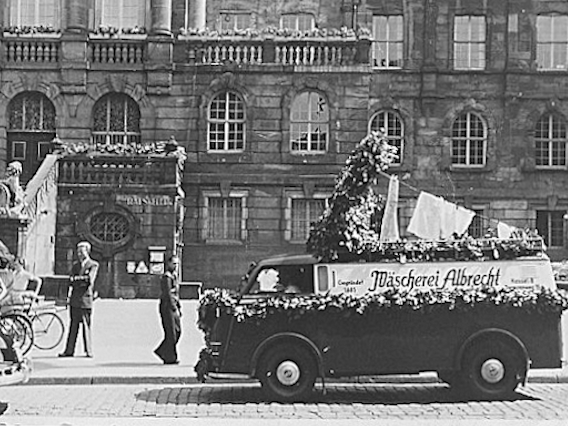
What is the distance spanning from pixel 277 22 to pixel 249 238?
880 centimetres

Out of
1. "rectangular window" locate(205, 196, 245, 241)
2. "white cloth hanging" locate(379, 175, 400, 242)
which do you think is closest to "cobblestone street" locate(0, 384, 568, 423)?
"white cloth hanging" locate(379, 175, 400, 242)

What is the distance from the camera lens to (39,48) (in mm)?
34500

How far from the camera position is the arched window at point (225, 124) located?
114ft

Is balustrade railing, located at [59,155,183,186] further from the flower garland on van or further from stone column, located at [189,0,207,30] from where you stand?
the flower garland on van

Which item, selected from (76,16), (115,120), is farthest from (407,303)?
(76,16)

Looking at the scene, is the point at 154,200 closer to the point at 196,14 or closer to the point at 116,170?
the point at 116,170

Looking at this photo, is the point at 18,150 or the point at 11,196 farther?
the point at 18,150

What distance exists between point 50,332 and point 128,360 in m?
2.27

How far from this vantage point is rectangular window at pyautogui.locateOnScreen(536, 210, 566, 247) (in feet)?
121

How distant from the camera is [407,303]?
1377 cm

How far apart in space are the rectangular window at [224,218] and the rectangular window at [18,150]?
6.21 meters

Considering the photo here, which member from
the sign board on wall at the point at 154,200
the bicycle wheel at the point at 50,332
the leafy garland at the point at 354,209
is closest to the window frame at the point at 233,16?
the sign board on wall at the point at 154,200

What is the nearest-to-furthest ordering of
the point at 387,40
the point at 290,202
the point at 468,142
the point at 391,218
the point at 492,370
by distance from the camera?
the point at 492,370
the point at 391,218
the point at 290,202
the point at 468,142
the point at 387,40

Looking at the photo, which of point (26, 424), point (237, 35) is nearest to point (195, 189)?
point (237, 35)
